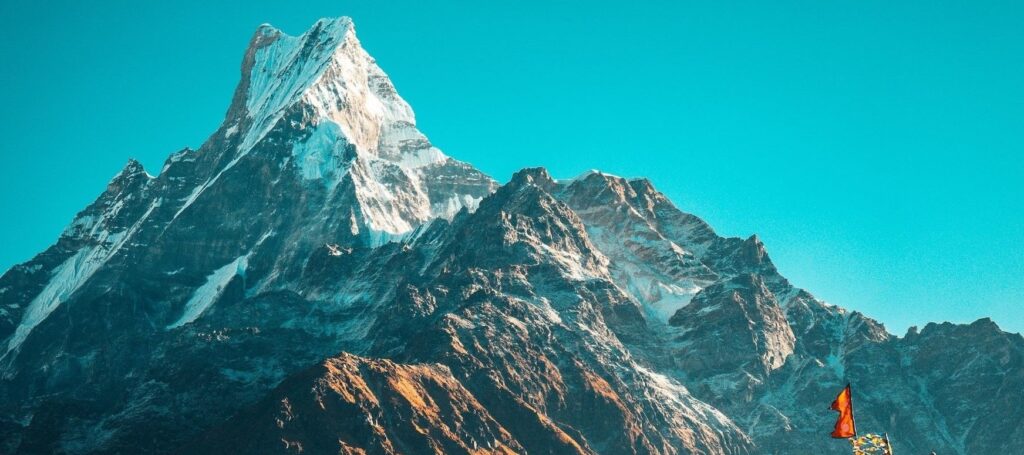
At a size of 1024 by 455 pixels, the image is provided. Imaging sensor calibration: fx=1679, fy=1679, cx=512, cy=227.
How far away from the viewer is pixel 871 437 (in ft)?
260

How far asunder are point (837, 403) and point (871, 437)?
2.32m

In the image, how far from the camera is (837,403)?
264 feet
